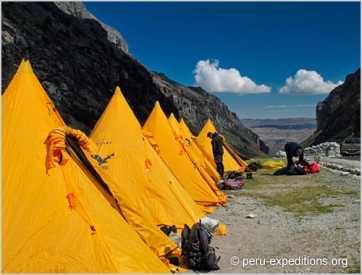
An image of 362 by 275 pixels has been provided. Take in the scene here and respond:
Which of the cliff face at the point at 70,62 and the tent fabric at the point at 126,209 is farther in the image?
the cliff face at the point at 70,62

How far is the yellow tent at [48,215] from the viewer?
651cm

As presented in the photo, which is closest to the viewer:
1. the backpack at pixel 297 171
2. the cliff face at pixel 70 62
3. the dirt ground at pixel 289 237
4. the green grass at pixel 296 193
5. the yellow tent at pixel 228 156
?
the dirt ground at pixel 289 237

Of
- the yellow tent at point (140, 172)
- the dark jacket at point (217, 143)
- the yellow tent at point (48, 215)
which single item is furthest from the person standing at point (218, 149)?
the yellow tent at point (48, 215)

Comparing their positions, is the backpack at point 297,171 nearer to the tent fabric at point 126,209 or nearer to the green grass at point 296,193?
the green grass at point 296,193

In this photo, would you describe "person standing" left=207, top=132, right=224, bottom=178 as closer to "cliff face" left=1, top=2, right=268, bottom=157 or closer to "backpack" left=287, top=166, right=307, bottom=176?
"backpack" left=287, top=166, right=307, bottom=176

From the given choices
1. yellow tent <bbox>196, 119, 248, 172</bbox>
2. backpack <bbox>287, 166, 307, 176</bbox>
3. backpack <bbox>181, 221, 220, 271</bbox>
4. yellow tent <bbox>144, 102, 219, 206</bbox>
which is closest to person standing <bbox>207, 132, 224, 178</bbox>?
yellow tent <bbox>196, 119, 248, 172</bbox>

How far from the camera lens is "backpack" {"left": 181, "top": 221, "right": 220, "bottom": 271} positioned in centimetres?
788

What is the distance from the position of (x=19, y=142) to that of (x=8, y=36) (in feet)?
216

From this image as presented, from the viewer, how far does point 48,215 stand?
687 centimetres

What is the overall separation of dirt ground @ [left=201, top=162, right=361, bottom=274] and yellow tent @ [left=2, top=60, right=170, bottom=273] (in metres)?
1.85

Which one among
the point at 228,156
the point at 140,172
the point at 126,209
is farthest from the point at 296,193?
the point at 228,156

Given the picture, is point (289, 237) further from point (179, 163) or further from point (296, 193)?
point (179, 163)

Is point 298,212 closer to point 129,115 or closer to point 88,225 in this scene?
point 129,115

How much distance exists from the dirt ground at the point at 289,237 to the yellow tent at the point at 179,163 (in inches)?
39.7
